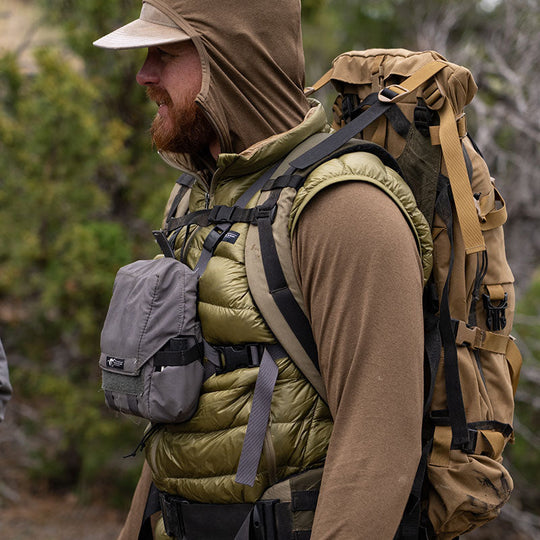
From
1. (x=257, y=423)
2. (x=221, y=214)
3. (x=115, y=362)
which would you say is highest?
(x=221, y=214)

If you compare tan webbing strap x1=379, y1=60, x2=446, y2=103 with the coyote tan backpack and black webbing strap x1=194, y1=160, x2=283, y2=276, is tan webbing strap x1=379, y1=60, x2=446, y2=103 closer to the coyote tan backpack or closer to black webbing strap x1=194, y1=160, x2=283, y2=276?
the coyote tan backpack

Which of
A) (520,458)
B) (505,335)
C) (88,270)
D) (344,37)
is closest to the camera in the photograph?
(505,335)

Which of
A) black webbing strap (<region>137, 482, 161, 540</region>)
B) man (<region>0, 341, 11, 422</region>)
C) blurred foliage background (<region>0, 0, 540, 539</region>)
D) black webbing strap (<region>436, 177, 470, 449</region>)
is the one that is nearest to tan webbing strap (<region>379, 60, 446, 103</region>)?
black webbing strap (<region>436, 177, 470, 449</region>)

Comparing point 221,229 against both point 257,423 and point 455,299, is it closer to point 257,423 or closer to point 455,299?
point 257,423

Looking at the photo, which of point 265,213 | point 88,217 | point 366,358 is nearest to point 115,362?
point 265,213

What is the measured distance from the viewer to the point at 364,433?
60.6 inches

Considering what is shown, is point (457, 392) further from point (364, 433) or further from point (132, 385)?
point (132, 385)

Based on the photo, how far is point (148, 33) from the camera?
190cm

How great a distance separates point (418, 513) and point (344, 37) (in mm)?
7725

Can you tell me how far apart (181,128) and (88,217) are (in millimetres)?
3640

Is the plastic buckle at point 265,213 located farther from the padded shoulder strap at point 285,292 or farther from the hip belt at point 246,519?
the hip belt at point 246,519

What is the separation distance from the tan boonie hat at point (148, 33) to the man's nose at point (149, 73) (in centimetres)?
8

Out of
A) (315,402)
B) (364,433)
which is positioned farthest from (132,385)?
(364,433)

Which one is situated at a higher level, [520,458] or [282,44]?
[282,44]
